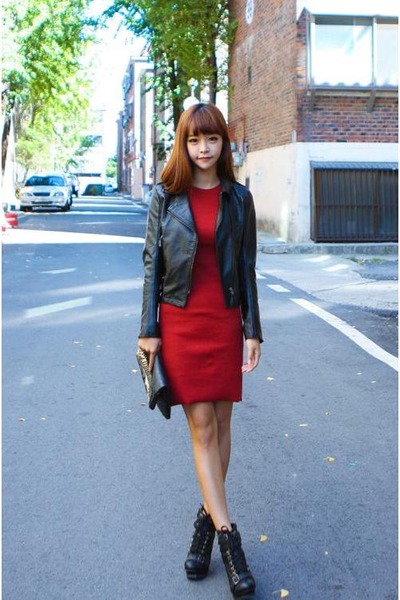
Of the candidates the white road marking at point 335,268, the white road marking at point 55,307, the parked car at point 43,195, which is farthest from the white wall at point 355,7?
the parked car at point 43,195

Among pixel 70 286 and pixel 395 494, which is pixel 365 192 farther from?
pixel 395 494

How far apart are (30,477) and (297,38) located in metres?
18.8

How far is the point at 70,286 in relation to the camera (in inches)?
532

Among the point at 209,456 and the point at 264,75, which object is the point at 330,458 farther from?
the point at 264,75

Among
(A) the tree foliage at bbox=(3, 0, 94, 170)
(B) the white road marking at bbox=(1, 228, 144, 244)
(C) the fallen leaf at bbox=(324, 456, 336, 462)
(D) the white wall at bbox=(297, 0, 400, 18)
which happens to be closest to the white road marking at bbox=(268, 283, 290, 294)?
(C) the fallen leaf at bbox=(324, 456, 336, 462)

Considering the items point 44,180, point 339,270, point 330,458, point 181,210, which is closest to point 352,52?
point 339,270

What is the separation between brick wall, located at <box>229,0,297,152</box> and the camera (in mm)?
22797

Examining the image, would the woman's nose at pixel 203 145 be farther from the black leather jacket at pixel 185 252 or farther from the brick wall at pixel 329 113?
the brick wall at pixel 329 113

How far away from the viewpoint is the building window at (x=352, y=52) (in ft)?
71.3

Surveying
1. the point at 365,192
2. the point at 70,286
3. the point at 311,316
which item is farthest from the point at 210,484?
the point at 365,192

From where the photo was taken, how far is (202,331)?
3732 mm

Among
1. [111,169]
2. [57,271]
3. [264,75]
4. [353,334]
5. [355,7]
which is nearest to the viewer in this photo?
[353,334]

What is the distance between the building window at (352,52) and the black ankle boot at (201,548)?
19198 millimetres

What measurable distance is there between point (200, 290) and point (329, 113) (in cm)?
1909
